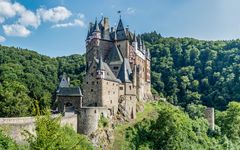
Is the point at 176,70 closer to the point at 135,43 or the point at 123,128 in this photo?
the point at 135,43

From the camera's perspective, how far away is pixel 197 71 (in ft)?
420

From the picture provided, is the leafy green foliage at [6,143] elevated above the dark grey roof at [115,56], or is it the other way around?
the dark grey roof at [115,56]

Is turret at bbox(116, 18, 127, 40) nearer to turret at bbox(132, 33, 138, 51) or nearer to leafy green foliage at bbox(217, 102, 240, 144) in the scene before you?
turret at bbox(132, 33, 138, 51)

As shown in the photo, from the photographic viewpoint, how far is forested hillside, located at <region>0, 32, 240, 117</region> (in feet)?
323

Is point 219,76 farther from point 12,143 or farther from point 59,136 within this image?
point 59,136

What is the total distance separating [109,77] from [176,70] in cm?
7609

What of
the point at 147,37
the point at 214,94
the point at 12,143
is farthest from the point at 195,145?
the point at 147,37

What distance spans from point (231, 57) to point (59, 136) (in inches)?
4573

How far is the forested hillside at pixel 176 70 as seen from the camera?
98562 millimetres

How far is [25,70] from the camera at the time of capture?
10300cm

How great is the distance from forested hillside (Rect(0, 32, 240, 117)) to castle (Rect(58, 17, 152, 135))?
25.4 m

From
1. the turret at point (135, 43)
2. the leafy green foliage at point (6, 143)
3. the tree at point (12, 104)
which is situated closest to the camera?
the leafy green foliage at point (6, 143)

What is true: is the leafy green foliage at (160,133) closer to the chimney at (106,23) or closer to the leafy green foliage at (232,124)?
the leafy green foliage at (232,124)

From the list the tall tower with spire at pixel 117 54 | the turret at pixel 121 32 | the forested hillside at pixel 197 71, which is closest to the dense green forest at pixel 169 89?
the forested hillside at pixel 197 71
